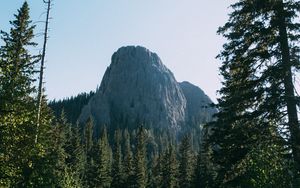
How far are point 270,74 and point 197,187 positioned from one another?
46078 mm

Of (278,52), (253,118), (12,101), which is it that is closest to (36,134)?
(12,101)

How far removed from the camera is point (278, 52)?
18.4 metres

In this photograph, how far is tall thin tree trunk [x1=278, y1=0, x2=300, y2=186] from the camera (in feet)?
54.6

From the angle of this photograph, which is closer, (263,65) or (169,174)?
(263,65)

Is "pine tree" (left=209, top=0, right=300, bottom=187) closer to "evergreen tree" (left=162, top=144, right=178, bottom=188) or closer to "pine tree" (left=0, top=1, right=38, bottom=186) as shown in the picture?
"pine tree" (left=0, top=1, right=38, bottom=186)

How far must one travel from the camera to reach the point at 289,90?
58.2 feet

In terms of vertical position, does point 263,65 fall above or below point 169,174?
above

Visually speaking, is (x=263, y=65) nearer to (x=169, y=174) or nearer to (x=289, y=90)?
(x=289, y=90)

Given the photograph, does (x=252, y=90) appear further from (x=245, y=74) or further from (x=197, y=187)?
(x=197, y=187)

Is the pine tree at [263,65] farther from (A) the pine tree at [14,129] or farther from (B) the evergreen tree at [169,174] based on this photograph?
(B) the evergreen tree at [169,174]

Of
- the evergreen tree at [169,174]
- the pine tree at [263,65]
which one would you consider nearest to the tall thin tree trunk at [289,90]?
the pine tree at [263,65]

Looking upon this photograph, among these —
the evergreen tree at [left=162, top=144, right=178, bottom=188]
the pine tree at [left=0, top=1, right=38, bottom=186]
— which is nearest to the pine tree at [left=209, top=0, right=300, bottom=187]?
the pine tree at [left=0, top=1, right=38, bottom=186]

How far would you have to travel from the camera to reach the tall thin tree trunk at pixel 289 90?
656 inches

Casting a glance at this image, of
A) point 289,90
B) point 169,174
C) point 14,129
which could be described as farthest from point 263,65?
point 169,174
